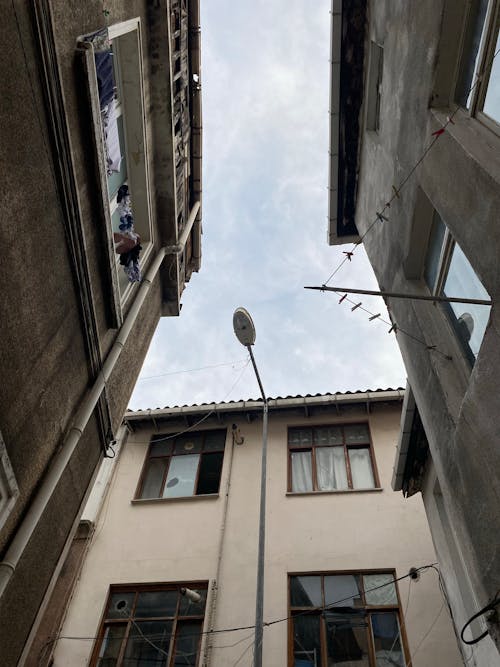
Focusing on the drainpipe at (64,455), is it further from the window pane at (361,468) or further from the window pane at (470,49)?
the window pane at (361,468)

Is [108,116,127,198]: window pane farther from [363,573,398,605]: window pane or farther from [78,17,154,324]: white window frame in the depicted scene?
[363,573,398,605]: window pane

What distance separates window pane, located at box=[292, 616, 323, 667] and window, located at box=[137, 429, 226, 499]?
3.90 metres

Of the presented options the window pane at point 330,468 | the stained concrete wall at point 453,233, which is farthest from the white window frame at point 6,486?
the window pane at point 330,468

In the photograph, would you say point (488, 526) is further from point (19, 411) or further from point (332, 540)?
point (332, 540)

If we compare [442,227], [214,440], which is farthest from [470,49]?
[214,440]

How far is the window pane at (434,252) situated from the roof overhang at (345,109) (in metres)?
4.00

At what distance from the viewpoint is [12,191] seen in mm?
4469

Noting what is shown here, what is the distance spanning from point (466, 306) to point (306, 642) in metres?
7.50

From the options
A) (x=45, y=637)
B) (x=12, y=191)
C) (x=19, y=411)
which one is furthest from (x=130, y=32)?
(x=45, y=637)

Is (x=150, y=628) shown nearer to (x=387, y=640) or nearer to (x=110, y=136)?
(x=387, y=640)

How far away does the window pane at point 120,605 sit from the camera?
10.4m

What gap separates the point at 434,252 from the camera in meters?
6.27

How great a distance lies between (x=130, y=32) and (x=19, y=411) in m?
5.95

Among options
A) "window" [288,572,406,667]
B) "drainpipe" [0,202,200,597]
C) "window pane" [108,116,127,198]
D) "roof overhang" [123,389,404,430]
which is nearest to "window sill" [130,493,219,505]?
"roof overhang" [123,389,404,430]
